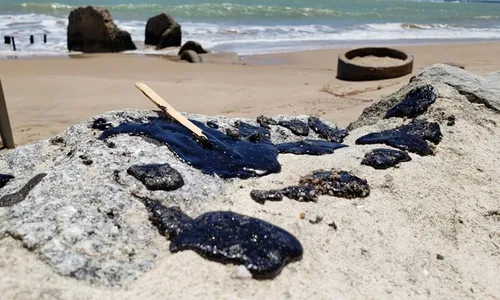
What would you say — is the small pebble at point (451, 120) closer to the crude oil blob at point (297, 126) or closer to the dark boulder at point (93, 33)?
the crude oil blob at point (297, 126)

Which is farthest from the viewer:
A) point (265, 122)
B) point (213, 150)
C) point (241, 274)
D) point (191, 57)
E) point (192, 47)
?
point (192, 47)

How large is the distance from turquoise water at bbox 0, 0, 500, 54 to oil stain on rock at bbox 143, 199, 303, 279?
1085cm

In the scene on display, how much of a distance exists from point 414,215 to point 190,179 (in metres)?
1.21

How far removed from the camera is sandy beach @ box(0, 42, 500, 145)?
6.53 metres

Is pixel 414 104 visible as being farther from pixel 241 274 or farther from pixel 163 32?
pixel 163 32

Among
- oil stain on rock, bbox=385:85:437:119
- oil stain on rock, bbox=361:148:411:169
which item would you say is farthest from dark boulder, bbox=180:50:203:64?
oil stain on rock, bbox=361:148:411:169

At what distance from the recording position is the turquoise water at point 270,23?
1431cm

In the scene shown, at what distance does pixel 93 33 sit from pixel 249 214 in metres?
11.1

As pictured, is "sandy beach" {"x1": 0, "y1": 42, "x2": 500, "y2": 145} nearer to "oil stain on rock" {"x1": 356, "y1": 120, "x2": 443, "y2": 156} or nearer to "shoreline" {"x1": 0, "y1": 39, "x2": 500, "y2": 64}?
"shoreline" {"x1": 0, "y1": 39, "x2": 500, "y2": 64}

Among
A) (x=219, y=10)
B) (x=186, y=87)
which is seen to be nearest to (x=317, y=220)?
(x=186, y=87)

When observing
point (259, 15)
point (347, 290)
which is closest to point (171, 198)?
point (347, 290)

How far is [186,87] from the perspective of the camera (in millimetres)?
7973

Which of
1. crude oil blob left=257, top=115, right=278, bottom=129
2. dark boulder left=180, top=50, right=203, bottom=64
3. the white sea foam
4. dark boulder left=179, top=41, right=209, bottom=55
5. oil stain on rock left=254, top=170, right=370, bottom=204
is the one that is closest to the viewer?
oil stain on rock left=254, top=170, right=370, bottom=204

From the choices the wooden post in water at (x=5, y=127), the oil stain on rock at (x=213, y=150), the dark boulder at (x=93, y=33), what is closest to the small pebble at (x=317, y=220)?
the oil stain on rock at (x=213, y=150)
